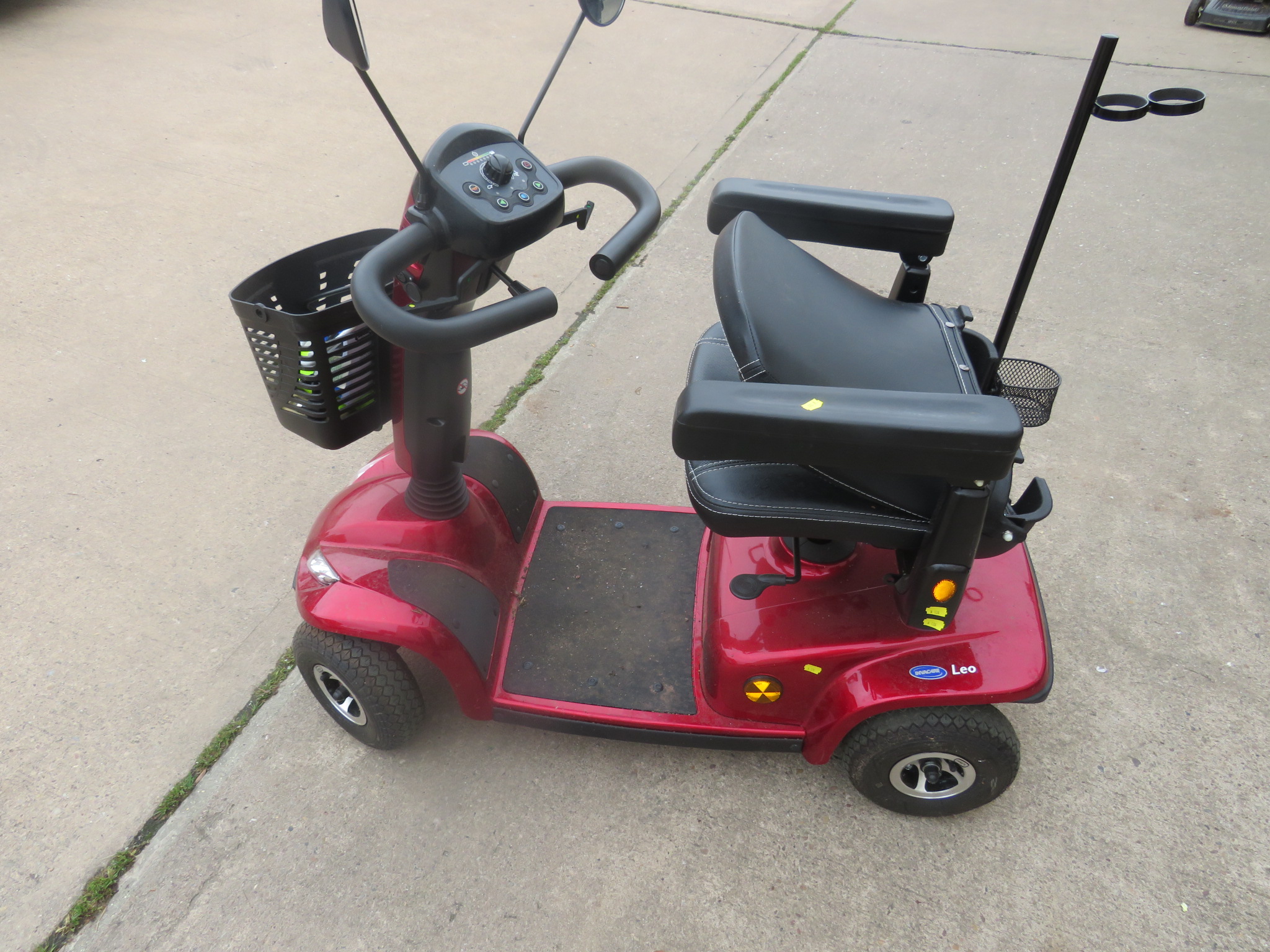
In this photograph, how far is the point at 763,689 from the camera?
6.35 feet

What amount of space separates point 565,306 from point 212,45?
3.62 metres

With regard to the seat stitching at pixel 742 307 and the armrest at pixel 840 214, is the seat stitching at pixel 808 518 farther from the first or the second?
the armrest at pixel 840 214

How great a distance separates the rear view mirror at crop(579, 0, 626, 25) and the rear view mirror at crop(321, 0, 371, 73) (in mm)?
601

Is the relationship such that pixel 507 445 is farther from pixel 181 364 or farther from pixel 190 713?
pixel 181 364

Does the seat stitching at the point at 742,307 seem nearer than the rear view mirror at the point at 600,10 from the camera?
Yes

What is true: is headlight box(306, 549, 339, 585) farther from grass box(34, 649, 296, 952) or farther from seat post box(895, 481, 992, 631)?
seat post box(895, 481, 992, 631)

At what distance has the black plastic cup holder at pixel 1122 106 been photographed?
5.13 ft

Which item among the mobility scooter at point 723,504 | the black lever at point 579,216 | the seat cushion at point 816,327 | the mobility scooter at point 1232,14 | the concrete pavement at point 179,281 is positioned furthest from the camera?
the mobility scooter at point 1232,14

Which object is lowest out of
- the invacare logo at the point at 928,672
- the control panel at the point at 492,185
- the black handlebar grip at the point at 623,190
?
the invacare logo at the point at 928,672

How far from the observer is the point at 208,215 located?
4.09m

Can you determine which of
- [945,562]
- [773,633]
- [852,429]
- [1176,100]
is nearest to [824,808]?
[773,633]

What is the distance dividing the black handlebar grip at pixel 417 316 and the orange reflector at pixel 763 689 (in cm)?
92

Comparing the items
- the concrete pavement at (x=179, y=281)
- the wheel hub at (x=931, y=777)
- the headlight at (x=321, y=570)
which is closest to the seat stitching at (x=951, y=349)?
the wheel hub at (x=931, y=777)

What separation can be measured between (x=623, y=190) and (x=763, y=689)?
44.9 inches
